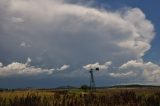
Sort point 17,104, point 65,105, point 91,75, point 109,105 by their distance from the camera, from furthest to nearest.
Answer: point 91,75 → point 109,105 → point 65,105 → point 17,104

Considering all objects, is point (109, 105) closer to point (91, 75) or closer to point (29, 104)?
point (29, 104)

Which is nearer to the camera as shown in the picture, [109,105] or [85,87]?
[109,105]

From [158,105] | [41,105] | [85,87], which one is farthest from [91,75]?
[41,105]

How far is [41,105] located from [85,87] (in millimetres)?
86061

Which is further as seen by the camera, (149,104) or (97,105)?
(149,104)

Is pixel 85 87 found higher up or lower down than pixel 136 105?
higher up

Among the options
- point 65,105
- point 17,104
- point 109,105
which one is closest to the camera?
point 17,104

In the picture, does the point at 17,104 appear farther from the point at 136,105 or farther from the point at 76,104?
Answer: the point at 136,105

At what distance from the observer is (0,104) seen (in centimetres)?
4722

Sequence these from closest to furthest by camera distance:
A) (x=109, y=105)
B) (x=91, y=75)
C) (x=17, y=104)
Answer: (x=17, y=104), (x=109, y=105), (x=91, y=75)

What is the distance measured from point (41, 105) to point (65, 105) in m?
3.16

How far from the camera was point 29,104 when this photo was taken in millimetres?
44312

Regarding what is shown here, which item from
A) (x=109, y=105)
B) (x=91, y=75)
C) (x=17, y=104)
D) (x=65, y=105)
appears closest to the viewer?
(x=17, y=104)

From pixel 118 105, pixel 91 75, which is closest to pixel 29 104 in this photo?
pixel 118 105
